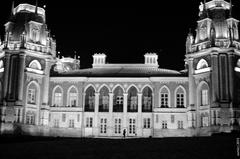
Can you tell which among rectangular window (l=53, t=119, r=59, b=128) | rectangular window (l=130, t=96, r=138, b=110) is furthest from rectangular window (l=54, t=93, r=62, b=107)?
rectangular window (l=130, t=96, r=138, b=110)

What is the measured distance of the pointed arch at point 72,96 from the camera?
216ft

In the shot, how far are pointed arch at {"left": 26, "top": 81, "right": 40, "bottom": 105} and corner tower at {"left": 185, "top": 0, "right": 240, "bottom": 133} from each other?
24.3 metres

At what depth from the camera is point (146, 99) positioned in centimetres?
6525

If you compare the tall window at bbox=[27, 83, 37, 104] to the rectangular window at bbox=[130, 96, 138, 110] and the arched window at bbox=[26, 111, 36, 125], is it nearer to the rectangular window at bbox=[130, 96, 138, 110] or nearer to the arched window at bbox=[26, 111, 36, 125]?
the arched window at bbox=[26, 111, 36, 125]

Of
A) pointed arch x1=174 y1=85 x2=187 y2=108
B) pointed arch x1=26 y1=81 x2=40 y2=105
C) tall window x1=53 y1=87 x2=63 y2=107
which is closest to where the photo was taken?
pointed arch x1=26 y1=81 x2=40 y2=105

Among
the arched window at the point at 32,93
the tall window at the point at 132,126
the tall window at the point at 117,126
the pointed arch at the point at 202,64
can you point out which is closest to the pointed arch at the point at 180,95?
the pointed arch at the point at 202,64

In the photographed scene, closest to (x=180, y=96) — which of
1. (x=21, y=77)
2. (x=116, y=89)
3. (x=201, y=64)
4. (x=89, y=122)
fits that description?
(x=201, y=64)

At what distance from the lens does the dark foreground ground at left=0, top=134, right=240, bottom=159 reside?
105ft

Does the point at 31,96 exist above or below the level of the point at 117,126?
above

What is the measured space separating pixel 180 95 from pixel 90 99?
14.8 metres

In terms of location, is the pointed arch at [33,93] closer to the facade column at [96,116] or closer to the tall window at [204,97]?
the facade column at [96,116]

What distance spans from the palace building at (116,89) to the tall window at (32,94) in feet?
0.52

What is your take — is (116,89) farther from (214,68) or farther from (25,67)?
(214,68)

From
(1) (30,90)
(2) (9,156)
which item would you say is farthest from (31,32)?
(2) (9,156)
